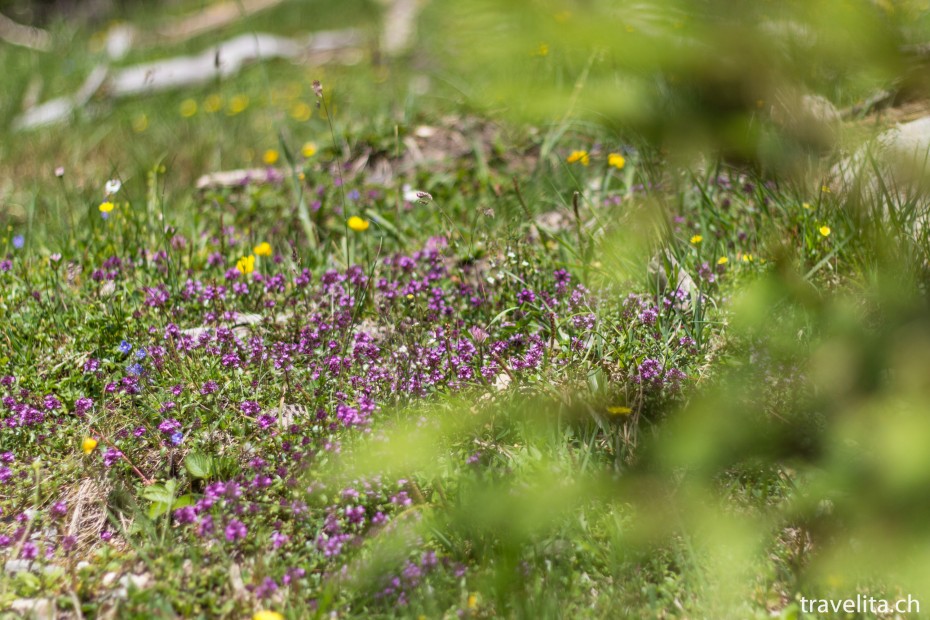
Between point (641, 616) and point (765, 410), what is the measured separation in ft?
2.64

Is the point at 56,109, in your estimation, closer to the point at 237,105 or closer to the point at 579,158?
the point at 237,105

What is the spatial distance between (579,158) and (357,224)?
3.56 ft

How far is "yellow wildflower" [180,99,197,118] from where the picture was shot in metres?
5.49

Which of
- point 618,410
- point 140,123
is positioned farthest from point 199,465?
point 140,123

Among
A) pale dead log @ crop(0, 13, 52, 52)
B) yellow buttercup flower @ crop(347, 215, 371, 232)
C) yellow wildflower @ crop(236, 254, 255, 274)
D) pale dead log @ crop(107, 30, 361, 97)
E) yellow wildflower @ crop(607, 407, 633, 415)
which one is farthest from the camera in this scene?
pale dead log @ crop(0, 13, 52, 52)

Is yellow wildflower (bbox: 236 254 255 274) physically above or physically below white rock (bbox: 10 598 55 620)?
above

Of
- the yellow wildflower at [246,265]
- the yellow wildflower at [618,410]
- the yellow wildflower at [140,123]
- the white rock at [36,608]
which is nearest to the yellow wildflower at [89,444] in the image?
the white rock at [36,608]

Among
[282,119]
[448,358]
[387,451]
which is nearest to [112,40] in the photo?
[282,119]

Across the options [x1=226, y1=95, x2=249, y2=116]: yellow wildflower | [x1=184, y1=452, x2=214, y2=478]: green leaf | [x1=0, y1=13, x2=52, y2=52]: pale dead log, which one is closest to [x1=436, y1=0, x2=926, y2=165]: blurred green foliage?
[x1=184, y1=452, x2=214, y2=478]: green leaf

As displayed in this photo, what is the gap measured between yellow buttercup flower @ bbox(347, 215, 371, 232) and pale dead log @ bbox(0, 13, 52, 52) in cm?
587

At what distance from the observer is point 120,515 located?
214 cm

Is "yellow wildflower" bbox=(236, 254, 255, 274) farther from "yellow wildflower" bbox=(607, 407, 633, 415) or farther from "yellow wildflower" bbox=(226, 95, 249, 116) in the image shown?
"yellow wildflower" bbox=(226, 95, 249, 116)

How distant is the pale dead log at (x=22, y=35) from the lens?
7.69 meters

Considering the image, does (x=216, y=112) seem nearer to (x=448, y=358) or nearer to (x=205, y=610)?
(x=448, y=358)
